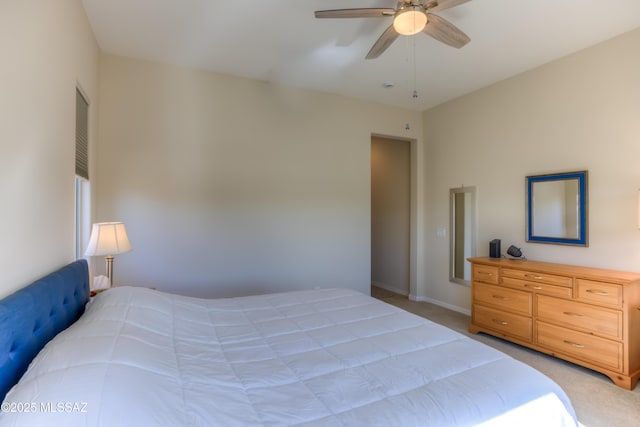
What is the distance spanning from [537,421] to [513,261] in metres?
2.53

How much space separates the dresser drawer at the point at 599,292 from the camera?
7.98 ft

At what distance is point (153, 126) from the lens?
10.8 feet

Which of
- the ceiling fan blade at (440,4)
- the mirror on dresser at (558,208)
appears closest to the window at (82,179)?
the ceiling fan blade at (440,4)

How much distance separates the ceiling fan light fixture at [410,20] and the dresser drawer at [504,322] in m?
2.79

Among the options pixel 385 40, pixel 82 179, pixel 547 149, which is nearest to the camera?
pixel 385 40

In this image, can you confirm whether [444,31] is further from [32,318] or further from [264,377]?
[32,318]

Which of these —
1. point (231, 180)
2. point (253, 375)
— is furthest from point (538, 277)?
point (231, 180)

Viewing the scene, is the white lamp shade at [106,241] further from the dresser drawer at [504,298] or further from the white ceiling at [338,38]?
the dresser drawer at [504,298]

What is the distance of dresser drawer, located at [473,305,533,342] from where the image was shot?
119 inches

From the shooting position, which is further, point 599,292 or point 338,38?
point 338,38

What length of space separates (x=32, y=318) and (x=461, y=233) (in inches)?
169

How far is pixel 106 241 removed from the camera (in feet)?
7.50

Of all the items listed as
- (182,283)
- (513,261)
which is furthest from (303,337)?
(513,261)

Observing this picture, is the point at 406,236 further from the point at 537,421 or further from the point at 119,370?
the point at 119,370
